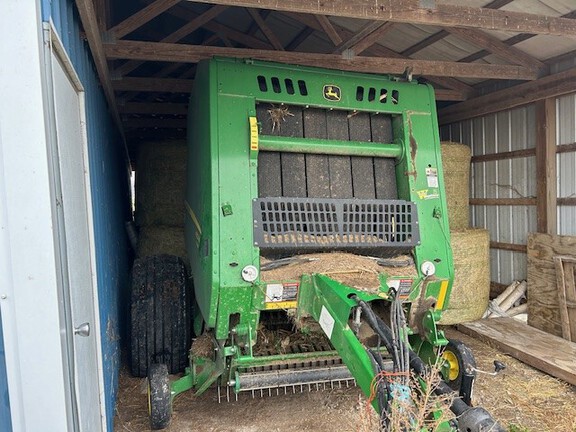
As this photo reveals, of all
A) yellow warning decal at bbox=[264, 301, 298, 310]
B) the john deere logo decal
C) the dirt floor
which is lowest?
the dirt floor

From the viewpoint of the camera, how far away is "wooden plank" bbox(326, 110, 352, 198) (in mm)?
3188

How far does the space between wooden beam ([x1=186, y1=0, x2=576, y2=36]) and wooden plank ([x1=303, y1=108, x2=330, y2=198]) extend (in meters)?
0.67

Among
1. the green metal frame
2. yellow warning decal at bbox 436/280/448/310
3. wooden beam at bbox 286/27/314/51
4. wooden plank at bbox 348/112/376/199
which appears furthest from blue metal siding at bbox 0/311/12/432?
wooden beam at bbox 286/27/314/51

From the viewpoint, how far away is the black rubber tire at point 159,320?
3822mm

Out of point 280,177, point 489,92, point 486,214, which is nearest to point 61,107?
point 280,177

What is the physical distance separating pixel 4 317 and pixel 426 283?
8.19 feet

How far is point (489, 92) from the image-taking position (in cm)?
571

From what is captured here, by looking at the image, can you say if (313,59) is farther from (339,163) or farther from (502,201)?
(502,201)

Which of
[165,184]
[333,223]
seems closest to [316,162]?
[333,223]

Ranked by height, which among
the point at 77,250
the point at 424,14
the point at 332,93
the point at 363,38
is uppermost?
the point at 363,38

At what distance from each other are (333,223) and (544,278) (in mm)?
3354

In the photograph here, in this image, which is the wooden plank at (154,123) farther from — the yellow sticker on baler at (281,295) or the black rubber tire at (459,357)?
the black rubber tire at (459,357)

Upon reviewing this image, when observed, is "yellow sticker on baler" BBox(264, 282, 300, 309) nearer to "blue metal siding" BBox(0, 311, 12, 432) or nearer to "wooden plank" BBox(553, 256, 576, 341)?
"blue metal siding" BBox(0, 311, 12, 432)

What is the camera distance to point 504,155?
19.2ft
